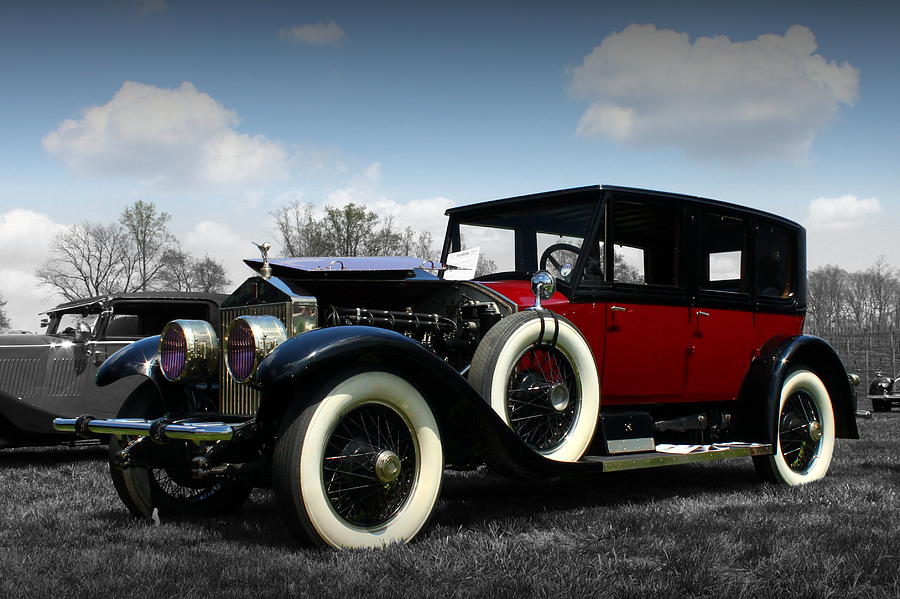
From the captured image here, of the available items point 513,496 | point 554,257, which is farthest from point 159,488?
point 554,257

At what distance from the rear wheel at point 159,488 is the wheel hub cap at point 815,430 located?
4168 millimetres

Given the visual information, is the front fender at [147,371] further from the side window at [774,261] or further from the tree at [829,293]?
the tree at [829,293]

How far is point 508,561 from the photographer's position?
3.48 metres

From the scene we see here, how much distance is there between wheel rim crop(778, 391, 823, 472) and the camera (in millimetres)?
6312

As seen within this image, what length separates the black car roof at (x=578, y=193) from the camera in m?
5.53

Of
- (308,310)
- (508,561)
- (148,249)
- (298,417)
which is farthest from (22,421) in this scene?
(148,249)

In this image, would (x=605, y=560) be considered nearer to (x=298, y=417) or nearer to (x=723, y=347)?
(x=298, y=417)

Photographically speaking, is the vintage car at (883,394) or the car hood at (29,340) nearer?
the car hood at (29,340)

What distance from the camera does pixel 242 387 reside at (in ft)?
14.7

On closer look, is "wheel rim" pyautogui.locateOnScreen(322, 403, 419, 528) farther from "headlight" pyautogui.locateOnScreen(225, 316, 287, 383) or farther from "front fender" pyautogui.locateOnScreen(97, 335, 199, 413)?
"front fender" pyautogui.locateOnScreen(97, 335, 199, 413)

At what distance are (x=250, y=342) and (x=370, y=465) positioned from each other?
0.83 m

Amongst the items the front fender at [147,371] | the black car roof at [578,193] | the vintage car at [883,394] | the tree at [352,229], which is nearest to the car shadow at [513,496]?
the front fender at [147,371]

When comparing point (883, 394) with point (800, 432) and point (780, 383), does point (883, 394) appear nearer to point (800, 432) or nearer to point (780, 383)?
point (800, 432)

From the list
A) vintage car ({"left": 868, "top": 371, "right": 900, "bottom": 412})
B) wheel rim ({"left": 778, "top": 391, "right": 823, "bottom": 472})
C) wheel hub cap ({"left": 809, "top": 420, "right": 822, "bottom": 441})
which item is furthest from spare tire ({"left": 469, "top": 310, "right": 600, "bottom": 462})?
vintage car ({"left": 868, "top": 371, "right": 900, "bottom": 412})
